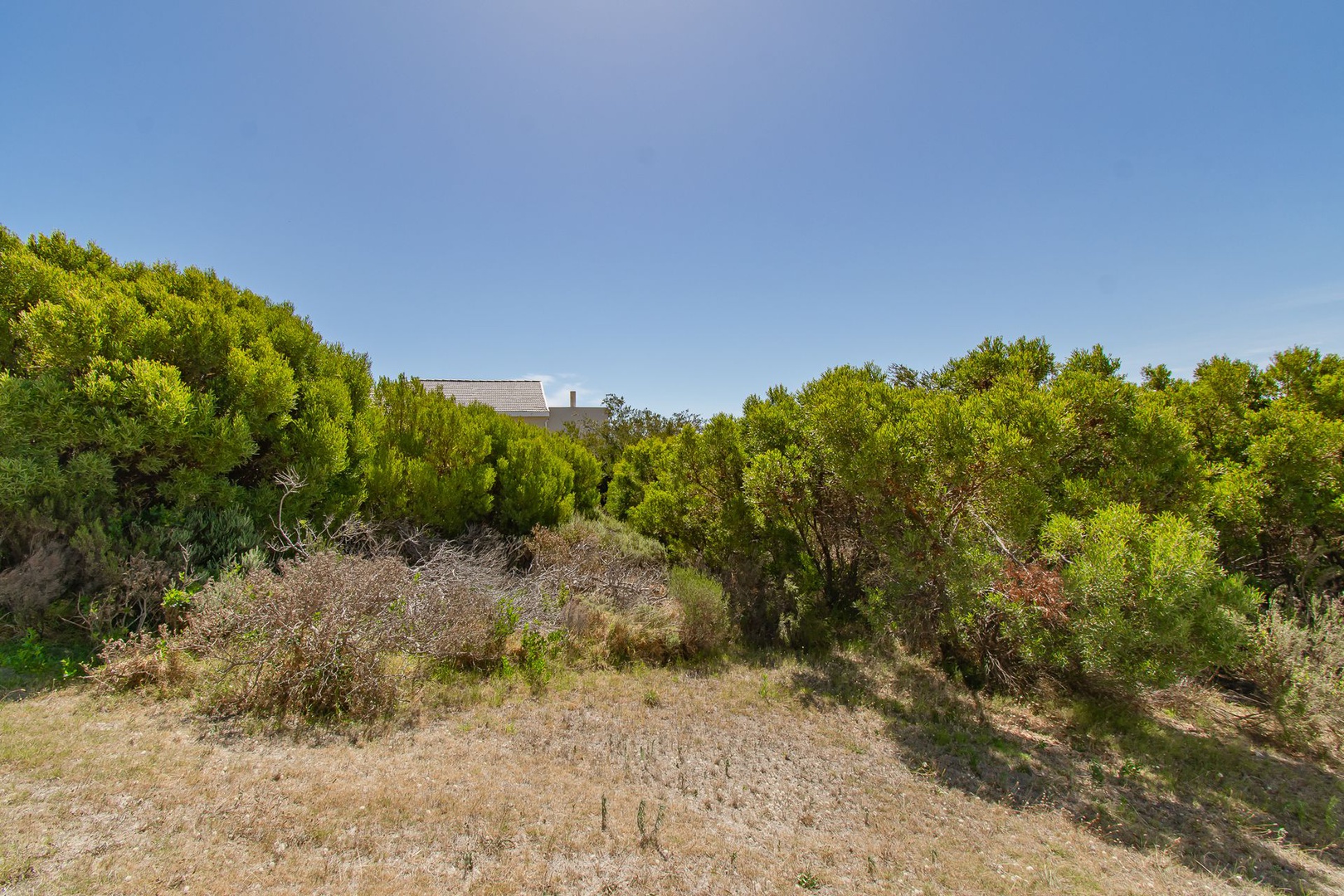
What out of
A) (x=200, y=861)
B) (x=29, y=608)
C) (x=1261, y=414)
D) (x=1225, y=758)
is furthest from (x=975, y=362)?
(x=29, y=608)

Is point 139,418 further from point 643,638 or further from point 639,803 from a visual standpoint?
point 639,803

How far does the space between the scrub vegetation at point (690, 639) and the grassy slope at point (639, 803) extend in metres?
0.03

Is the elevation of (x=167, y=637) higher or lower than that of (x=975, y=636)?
higher

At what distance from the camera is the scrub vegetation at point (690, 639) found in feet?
9.85

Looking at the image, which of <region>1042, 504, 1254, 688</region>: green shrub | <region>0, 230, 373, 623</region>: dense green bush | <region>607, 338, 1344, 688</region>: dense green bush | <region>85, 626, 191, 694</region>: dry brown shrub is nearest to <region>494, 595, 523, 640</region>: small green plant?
<region>85, 626, 191, 694</region>: dry brown shrub

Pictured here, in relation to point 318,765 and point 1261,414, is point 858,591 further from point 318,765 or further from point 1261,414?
point 318,765

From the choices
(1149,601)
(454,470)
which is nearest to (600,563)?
(454,470)

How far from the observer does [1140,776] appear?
14.1ft

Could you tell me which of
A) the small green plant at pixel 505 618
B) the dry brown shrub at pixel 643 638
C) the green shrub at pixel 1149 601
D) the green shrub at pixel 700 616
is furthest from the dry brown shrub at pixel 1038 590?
the small green plant at pixel 505 618

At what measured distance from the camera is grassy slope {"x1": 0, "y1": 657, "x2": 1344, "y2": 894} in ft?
8.47

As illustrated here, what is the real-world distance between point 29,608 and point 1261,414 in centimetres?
1327

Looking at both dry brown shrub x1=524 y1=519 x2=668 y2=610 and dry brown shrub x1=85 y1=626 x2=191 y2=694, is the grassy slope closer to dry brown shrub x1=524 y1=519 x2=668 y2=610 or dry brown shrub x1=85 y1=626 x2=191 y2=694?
dry brown shrub x1=85 y1=626 x2=191 y2=694

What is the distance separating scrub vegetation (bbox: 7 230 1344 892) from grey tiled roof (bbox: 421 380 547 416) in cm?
1563

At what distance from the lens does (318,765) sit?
3.40 m
